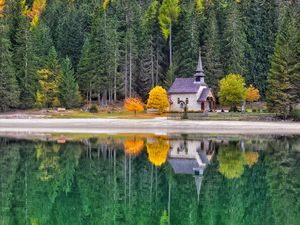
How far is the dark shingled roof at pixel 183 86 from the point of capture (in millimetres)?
75381

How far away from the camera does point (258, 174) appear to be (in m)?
23.9

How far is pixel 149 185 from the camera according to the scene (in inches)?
827

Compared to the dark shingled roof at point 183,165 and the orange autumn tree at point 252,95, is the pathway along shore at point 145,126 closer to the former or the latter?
the orange autumn tree at point 252,95

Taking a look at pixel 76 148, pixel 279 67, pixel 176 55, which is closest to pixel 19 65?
pixel 176 55

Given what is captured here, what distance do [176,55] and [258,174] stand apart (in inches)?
2422

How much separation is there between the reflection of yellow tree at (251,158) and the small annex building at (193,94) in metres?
42.5

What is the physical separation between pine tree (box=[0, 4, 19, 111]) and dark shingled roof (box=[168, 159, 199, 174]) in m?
49.3

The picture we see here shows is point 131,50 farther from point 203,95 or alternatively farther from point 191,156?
point 191,156

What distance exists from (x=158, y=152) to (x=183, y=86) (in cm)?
4463

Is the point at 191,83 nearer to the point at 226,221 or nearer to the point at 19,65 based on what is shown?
the point at 19,65

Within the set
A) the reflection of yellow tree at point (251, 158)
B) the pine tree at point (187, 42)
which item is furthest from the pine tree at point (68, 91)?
the reflection of yellow tree at point (251, 158)

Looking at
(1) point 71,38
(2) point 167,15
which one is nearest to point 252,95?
(2) point 167,15

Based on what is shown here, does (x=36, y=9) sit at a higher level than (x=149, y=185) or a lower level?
higher

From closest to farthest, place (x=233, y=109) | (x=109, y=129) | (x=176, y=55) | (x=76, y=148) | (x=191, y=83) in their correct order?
(x=76, y=148), (x=109, y=129), (x=233, y=109), (x=191, y=83), (x=176, y=55)
